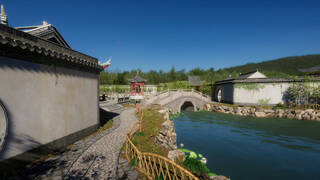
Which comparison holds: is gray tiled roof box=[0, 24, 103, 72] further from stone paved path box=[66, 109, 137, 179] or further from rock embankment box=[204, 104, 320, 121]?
rock embankment box=[204, 104, 320, 121]

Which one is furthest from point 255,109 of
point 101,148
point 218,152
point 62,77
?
point 62,77

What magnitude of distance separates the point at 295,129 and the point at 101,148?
2110 cm

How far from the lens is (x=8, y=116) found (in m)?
4.78

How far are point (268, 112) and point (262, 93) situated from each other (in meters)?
3.20

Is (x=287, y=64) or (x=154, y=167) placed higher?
(x=287, y=64)

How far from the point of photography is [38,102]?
568cm

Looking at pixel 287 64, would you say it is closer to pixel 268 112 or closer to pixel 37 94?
pixel 268 112

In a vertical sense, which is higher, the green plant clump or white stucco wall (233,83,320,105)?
white stucco wall (233,83,320,105)

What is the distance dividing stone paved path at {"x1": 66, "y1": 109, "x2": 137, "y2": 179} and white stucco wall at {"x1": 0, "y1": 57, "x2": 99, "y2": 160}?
1.75 metres

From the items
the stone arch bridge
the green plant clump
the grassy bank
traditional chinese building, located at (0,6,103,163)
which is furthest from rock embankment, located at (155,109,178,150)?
the stone arch bridge

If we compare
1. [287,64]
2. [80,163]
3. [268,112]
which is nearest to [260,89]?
[268,112]

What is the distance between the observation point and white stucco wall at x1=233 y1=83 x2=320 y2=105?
73.3 ft

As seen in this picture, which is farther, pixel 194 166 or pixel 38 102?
pixel 194 166

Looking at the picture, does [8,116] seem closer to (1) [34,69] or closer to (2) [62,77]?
(1) [34,69]
